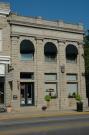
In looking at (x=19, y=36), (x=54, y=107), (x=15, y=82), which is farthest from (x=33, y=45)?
(x=54, y=107)

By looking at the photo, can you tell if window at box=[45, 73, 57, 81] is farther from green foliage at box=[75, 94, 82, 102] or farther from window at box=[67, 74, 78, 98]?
green foliage at box=[75, 94, 82, 102]

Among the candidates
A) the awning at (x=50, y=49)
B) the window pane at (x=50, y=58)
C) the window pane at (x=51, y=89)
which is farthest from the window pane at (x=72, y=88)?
the awning at (x=50, y=49)

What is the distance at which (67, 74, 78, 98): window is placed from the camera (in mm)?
45931

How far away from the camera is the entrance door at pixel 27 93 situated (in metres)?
42.5

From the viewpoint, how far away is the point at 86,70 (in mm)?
46438

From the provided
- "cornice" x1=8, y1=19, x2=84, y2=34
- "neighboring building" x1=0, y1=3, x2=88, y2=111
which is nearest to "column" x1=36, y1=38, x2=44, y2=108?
"neighboring building" x1=0, y1=3, x2=88, y2=111

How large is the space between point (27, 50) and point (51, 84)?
5.45m

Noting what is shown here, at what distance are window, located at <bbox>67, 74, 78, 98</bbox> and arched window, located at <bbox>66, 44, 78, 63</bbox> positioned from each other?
203 cm

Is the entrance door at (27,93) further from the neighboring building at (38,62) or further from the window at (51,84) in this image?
the window at (51,84)

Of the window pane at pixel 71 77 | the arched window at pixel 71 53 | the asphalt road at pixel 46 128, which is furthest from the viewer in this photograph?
the arched window at pixel 71 53

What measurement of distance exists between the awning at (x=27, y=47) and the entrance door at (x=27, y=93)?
3975 mm

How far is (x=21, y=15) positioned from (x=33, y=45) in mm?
3912

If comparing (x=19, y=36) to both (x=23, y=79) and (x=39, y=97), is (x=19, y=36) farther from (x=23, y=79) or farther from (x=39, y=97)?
(x=39, y=97)

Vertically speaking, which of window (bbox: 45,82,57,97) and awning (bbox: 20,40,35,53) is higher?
awning (bbox: 20,40,35,53)
